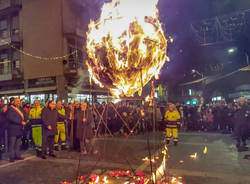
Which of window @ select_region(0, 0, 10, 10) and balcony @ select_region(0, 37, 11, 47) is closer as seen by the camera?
balcony @ select_region(0, 37, 11, 47)

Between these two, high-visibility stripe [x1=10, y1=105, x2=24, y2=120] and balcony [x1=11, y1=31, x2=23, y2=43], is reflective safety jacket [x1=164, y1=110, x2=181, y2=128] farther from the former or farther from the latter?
balcony [x1=11, y1=31, x2=23, y2=43]

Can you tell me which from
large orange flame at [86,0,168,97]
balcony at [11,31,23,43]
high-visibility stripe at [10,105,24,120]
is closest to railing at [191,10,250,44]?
large orange flame at [86,0,168,97]

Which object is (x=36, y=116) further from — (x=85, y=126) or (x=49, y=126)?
(x=85, y=126)

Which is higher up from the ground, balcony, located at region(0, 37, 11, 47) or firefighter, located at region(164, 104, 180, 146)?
balcony, located at region(0, 37, 11, 47)

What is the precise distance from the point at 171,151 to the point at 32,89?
52.7 feet

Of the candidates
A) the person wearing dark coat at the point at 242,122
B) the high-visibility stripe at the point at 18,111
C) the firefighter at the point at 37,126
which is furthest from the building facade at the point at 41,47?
the person wearing dark coat at the point at 242,122

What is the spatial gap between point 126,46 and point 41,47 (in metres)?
17.1

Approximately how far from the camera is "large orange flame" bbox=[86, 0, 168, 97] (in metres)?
5.55

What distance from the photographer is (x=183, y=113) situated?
571 inches

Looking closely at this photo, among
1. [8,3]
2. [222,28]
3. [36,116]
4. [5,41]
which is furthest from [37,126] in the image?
[8,3]

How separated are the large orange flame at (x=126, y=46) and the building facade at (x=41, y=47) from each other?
46.5 ft

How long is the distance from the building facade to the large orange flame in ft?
46.5

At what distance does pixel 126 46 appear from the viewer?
5.62 meters

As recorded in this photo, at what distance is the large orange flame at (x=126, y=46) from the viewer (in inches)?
219
